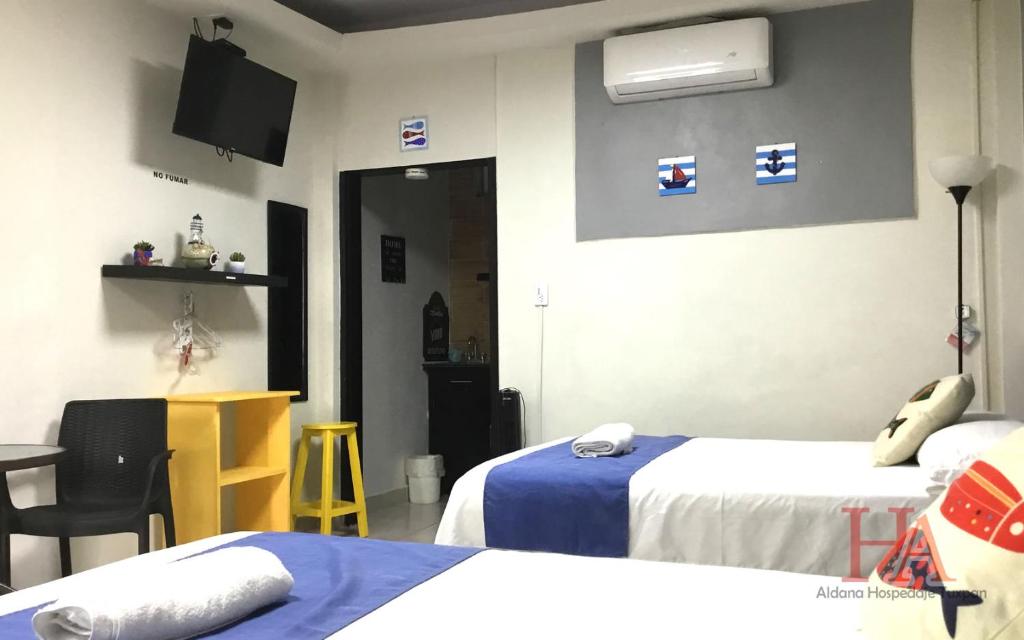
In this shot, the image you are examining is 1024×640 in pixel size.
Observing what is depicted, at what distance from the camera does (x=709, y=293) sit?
4.67 meters

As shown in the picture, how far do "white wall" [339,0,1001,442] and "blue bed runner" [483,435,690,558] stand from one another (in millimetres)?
1703

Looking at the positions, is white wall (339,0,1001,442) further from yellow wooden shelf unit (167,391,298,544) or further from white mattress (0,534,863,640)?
white mattress (0,534,863,640)

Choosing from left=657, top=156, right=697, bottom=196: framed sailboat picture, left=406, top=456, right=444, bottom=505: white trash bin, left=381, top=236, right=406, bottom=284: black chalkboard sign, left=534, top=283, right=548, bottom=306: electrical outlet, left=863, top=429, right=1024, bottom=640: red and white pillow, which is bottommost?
left=406, top=456, right=444, bottom=505: white trash bin

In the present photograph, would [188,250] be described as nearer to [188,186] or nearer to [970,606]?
[188,186]

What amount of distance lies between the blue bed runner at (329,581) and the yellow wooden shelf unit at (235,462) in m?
1.88

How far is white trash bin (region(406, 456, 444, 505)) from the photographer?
6086mm

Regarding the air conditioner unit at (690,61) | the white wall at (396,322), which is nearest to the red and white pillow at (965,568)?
the air conditioner unit at (690,61)

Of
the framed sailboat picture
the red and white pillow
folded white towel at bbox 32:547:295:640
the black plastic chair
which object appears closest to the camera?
the red and white pillow

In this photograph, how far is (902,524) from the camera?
2.56 m

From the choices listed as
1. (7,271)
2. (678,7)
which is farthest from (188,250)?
(678,7)

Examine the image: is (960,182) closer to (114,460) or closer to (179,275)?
(179,275)

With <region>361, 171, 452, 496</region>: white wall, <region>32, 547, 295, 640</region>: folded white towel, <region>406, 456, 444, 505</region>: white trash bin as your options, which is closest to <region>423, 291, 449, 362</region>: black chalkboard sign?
<region>361, 171, 452, 496</region>: white wall

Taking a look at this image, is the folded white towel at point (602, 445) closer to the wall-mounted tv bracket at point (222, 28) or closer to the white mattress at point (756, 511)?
the white mattress at point (756, 511)

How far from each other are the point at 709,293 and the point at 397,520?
7.91 feet
